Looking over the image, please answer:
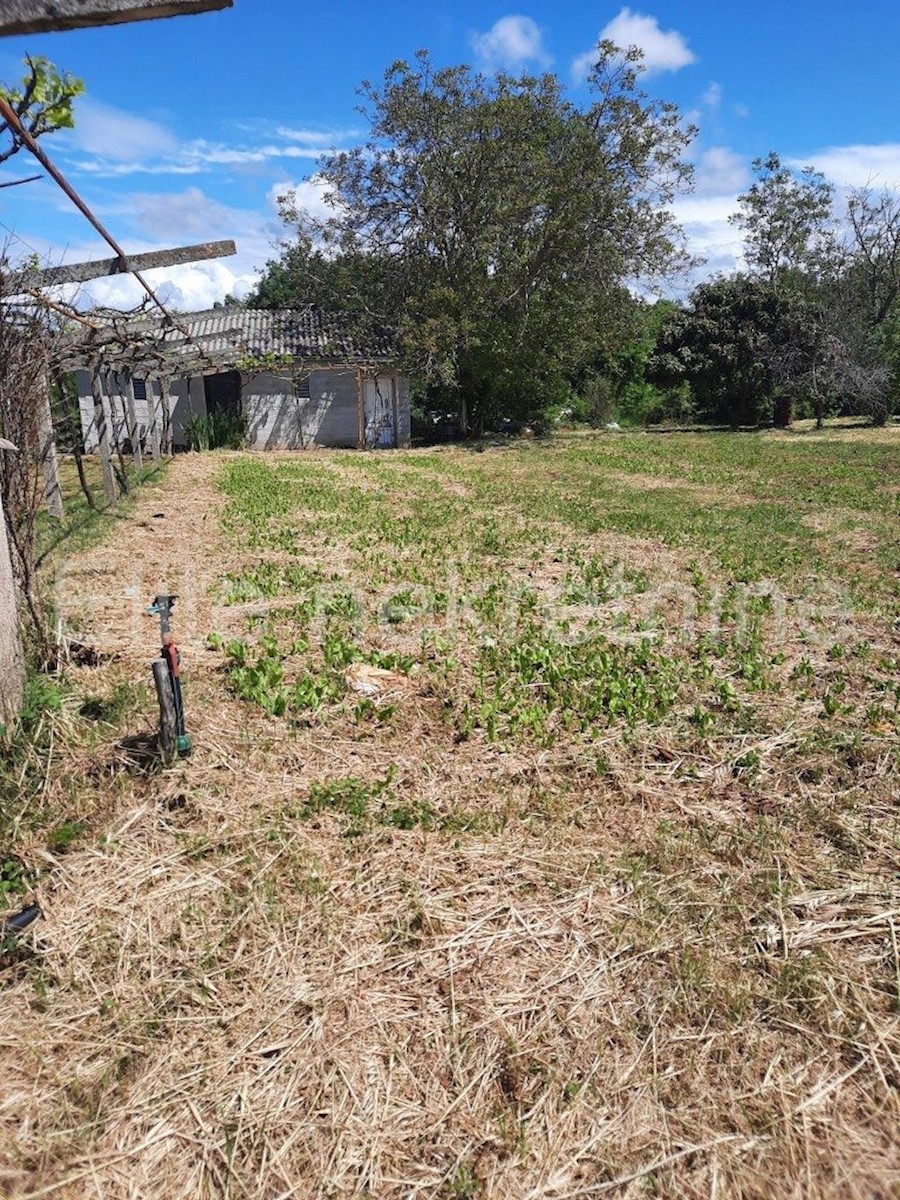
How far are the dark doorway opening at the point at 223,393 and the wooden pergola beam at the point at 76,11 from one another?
22.4m

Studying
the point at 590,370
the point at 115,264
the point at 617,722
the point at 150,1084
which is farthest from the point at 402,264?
the point at 150,1084

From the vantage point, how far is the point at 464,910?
2.83m

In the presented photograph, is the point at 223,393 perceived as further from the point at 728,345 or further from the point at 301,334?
the point at 728,345

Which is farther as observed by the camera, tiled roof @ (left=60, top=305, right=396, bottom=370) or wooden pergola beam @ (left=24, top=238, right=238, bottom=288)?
tiled roof @ (left=60, top=305, right=396, bottom=370)

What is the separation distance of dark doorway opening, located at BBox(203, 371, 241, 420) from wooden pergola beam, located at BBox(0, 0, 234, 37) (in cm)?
2243

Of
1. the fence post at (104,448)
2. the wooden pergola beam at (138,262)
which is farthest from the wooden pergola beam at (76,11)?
the fence post at (104,448)

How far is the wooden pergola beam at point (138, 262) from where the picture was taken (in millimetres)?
7332

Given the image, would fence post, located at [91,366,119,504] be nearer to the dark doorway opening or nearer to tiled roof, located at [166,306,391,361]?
tiled roof, located at [166,306,391,361]

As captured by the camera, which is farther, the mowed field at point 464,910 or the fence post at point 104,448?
the fence post at point 104,448

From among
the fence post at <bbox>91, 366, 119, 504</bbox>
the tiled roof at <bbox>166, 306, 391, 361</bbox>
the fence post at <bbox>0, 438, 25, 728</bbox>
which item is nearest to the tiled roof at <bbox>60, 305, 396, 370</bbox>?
the tiled roof at <bbox>166, 306, 391, 361</bbox>

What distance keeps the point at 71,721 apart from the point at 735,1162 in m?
3.24

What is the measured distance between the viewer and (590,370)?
31.0m

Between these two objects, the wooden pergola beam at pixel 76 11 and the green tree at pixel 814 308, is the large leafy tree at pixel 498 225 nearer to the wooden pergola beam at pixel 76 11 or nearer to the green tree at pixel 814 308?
the green tree at pixel 814 308

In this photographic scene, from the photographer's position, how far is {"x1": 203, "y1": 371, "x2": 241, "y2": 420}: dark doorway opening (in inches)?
924
